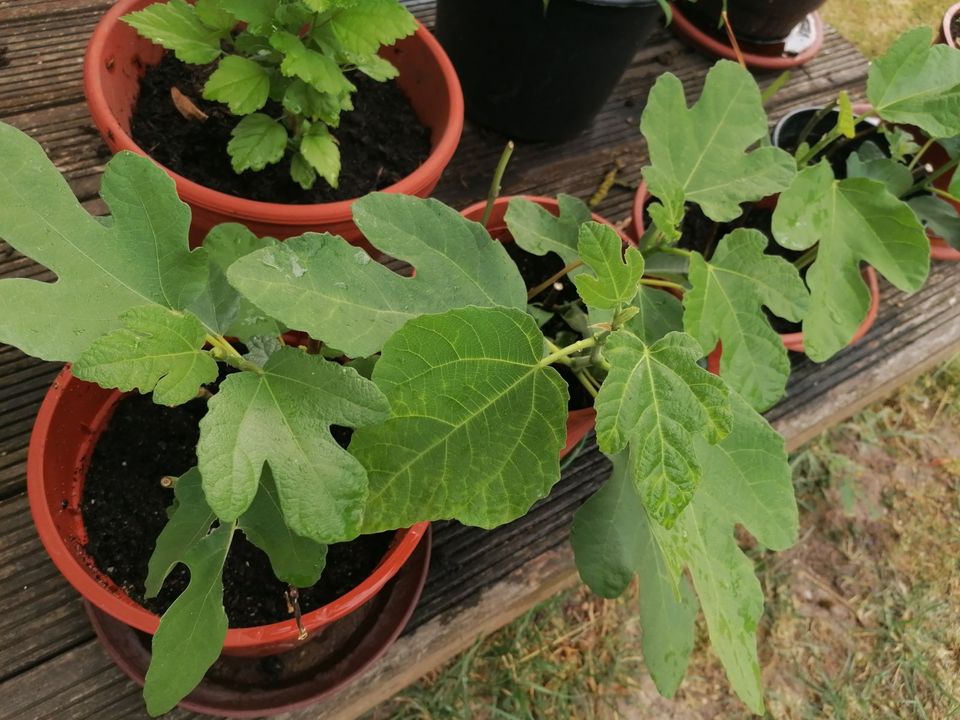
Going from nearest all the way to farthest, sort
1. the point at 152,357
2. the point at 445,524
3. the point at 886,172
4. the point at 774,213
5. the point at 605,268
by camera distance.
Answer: the point at 152,357 < the point at 605,268 < the point at 774,213 < the point at 445,524 < the point at 886,172

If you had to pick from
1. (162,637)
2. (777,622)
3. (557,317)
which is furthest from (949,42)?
(162,637)

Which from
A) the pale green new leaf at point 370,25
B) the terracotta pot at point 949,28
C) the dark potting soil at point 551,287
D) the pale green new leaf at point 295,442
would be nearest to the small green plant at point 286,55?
the pale green new leaf at point 370,25

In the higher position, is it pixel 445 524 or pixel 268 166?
pixel 268 166

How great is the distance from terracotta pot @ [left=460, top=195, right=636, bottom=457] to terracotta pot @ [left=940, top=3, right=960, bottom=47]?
112 cm

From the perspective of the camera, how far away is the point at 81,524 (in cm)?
97

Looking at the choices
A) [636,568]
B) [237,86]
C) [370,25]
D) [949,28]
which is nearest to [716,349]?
[636,568]

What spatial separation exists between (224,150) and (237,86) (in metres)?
0.23

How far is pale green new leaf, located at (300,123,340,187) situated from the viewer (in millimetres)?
1114

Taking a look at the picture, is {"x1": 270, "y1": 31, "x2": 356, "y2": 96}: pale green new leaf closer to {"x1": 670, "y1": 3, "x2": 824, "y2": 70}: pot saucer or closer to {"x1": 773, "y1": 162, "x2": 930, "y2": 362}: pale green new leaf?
{"x1": 773, "y1": 162, "x2": 930, "y2": 362}: pale green new leaf

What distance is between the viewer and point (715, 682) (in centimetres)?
158

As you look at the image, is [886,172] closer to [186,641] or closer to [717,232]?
[717,232]

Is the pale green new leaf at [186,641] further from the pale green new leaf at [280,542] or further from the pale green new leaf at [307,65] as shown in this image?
the pale green new leaf at [307,65]

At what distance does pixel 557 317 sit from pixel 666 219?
336mm

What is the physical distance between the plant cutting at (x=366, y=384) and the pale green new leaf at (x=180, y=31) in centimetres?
36
